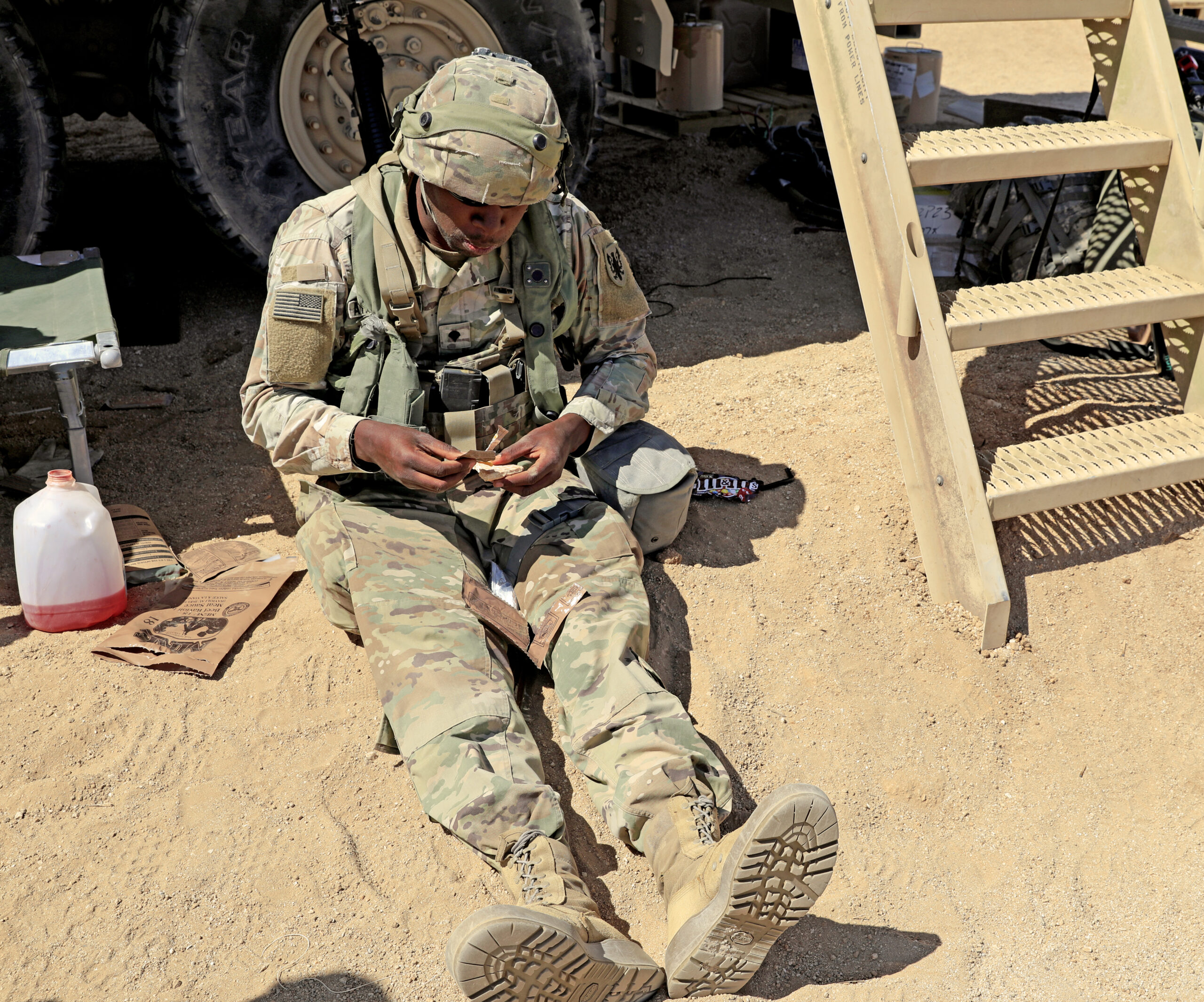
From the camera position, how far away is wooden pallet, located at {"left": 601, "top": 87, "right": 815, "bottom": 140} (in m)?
6.09

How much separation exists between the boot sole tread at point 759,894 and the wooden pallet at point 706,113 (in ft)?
16.0

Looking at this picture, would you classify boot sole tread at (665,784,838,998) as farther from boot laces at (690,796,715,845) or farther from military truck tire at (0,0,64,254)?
military truck tire at (0,0,64,254)

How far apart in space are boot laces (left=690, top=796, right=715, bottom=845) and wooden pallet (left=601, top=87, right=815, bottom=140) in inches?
182

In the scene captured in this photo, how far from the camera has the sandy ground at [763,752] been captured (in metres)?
2.09

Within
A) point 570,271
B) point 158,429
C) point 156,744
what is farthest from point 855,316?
point 156,744

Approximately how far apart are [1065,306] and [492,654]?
167 centimetres

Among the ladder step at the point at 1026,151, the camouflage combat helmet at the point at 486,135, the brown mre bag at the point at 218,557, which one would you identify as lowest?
the brown mre bag at the point at 218,557

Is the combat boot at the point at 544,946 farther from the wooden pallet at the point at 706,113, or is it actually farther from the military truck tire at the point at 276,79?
the wooden pallet at the point at 706,113

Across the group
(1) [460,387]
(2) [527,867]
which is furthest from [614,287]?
(2) [527,867]

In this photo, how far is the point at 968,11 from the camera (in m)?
2.98

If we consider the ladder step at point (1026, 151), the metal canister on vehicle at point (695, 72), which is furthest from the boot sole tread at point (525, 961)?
the metal canister on vehicle at point (695, 72)

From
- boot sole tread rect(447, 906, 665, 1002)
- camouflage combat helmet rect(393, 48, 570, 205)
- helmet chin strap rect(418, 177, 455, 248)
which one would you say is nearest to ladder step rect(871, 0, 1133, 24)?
camouflage combat helmet rect(393, 48, 570, 205)

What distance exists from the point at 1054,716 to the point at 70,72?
3949 millimetres

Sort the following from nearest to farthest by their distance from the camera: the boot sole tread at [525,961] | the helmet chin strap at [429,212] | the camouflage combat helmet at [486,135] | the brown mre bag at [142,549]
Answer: the boot sole tread at [525,961], the camouflage combat helmet at [486,135], the helmet chin strap at [429,212], the brown mre bag at [142,549]
